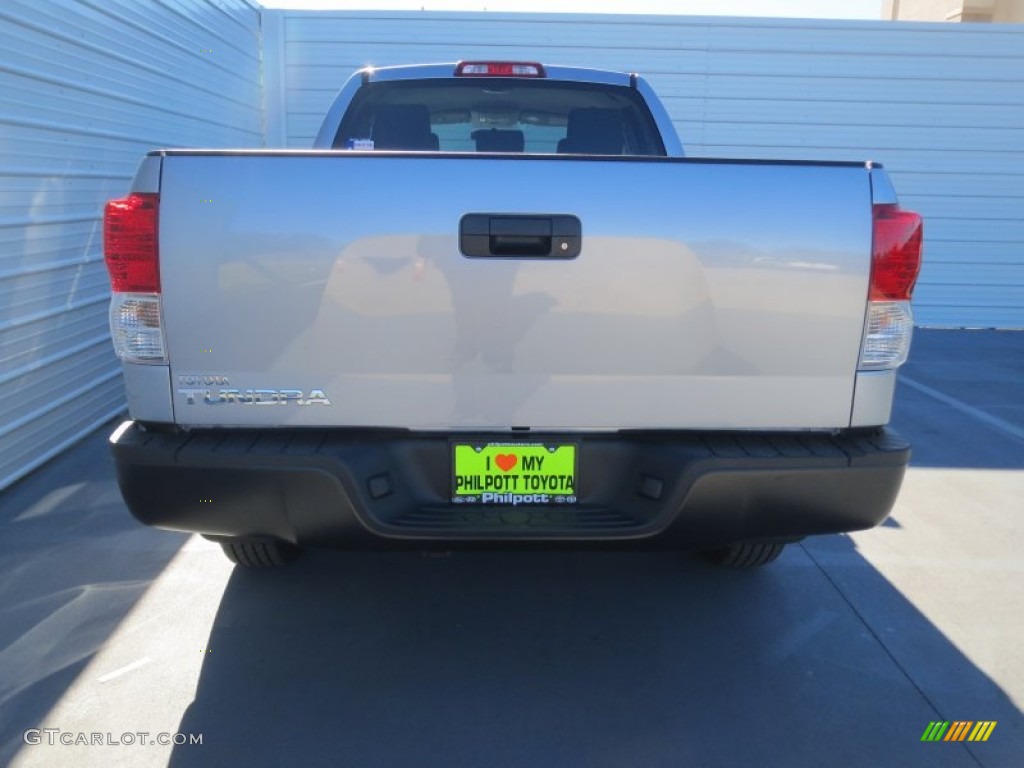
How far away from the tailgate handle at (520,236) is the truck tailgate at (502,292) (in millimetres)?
21

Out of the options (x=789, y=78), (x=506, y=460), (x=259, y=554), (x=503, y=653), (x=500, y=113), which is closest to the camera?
(x=506, y=460)

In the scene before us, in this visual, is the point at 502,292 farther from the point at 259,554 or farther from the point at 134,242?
the point at 259,554

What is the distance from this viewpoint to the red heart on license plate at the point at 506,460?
249cm

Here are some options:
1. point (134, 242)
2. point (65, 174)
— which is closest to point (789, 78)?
point (65, 174)

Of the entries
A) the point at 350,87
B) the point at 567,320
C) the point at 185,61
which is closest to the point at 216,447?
the point at 567,320

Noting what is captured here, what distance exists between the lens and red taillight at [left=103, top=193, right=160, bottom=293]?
2367 millimetres

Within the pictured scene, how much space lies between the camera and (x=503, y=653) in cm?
302

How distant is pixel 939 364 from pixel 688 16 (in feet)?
14.1

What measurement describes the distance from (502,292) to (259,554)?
168 centimetres

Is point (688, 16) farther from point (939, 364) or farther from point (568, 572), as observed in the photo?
point (568, 572)
